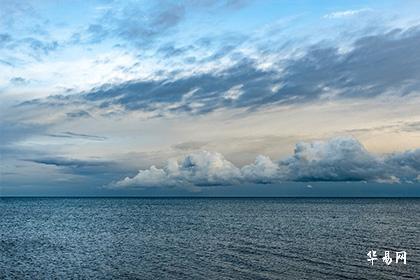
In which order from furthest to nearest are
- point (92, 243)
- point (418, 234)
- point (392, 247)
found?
point (418, 234) < point (92, 243) < point (392, 247)

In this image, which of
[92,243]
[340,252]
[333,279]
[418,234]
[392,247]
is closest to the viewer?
[333,279]

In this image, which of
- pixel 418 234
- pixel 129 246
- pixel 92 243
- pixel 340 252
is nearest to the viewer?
pixel 340 252

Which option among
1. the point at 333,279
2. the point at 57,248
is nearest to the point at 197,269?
the point at 333,279

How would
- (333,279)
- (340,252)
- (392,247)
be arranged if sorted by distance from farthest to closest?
(392,247)
(340,252)
(333,279)

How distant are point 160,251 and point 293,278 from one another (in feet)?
82.5

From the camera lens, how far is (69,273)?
4769 cm

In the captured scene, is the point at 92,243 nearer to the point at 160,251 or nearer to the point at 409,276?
the point at 160,251

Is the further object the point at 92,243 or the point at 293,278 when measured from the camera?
the point at 92,243

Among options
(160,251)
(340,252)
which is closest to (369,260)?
(340,252)

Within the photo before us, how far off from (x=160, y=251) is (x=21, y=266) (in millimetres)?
18824

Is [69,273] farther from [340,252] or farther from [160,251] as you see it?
[340,252]

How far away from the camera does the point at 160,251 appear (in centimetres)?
6269

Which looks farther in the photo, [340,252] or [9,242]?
[9,242]

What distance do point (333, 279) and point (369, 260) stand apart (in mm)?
12058
